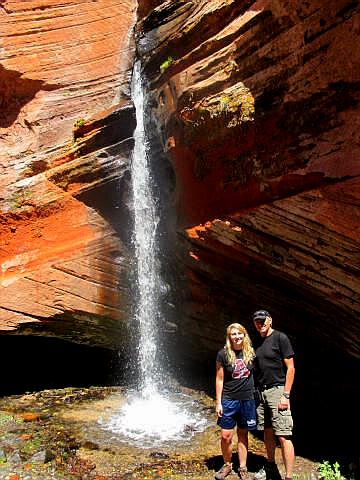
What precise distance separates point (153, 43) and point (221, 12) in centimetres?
292

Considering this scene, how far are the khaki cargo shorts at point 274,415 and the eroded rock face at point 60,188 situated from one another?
17.8 feet

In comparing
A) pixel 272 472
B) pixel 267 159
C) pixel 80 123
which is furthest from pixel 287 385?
pixel 80 123

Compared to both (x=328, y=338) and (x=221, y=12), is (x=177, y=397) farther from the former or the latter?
(x=221, y=12)

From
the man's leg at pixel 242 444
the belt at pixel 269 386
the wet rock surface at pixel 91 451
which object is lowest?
the wet rock surface at pixel 91 451

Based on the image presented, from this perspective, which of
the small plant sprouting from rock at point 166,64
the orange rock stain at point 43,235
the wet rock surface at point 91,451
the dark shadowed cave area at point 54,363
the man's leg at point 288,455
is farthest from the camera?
the dark shadowed cave area at point 54,363

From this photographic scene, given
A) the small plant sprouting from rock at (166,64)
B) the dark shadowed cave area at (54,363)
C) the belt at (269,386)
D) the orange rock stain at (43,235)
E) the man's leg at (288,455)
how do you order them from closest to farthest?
the man's leg at (288,455) → the belt at (269,386) → the small plant sprouting from rock at (166,64) → the orange rock stain at (43,235) → the dark shadowed cave area at (54,363)

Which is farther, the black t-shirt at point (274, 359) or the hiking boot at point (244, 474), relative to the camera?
the hiking boot at point (244, 474)

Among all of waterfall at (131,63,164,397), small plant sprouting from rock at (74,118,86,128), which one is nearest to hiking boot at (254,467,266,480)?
waterfall at (131,63,164,397)

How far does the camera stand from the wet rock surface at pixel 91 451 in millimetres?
5996

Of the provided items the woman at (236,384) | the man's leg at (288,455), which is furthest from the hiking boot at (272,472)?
the woman at (236,384)

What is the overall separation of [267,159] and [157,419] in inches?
209

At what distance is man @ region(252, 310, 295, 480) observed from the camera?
5.09 meters

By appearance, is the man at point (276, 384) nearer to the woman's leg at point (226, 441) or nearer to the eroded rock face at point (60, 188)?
the woman's leg at point (226, 441)

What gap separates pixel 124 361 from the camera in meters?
11.6
